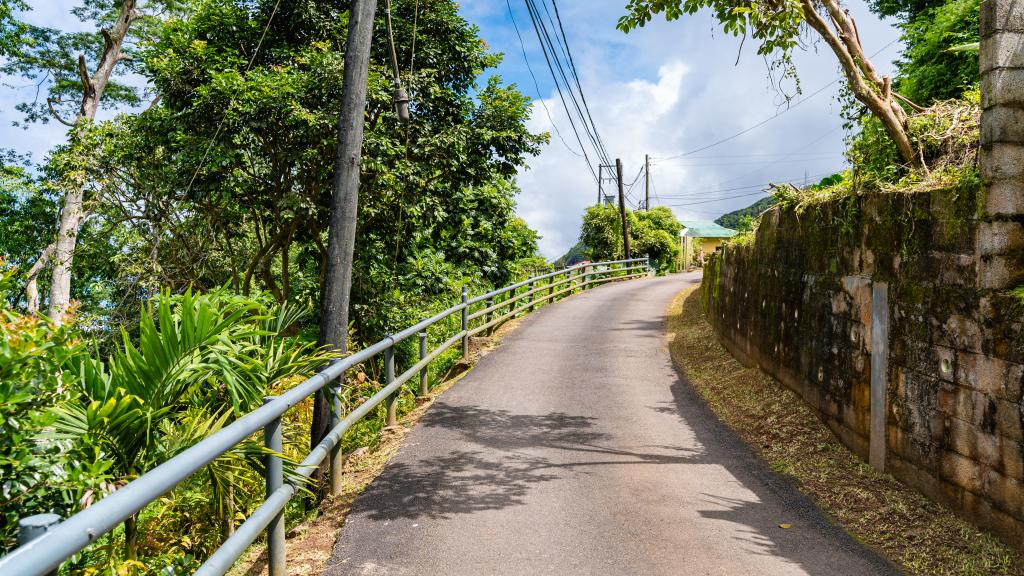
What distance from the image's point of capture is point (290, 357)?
5305mm

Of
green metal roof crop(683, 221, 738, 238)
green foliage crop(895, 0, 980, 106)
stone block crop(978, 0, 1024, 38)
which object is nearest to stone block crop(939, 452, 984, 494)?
stone block crop(978, 0, 1024, 38)

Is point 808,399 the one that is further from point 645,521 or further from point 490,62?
point 490,62

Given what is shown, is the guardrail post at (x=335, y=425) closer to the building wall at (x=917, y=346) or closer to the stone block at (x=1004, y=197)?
the building wall at (x=917, y=346)

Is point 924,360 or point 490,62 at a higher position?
point 490,62

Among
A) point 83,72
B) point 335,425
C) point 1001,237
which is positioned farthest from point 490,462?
point 83,72

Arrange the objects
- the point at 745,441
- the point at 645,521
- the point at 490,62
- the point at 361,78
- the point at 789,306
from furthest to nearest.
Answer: the point at 490,62, the point at 789,306, the point at 745,441, the point at 361,78, the point at 645,521

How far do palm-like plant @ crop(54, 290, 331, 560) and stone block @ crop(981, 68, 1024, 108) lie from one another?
17.6 feet

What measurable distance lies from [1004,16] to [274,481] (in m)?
5.68

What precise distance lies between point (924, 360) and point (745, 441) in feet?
7.52

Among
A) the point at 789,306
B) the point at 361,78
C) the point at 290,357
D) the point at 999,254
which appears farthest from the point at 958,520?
the point at 361,78

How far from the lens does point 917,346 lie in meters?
5.30

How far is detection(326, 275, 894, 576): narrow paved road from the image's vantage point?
14.4 feet

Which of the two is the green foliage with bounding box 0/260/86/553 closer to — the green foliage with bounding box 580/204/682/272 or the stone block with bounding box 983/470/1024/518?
the stone block with bounding box 983/470/1024/518

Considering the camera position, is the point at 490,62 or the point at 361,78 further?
the point at 490,62
